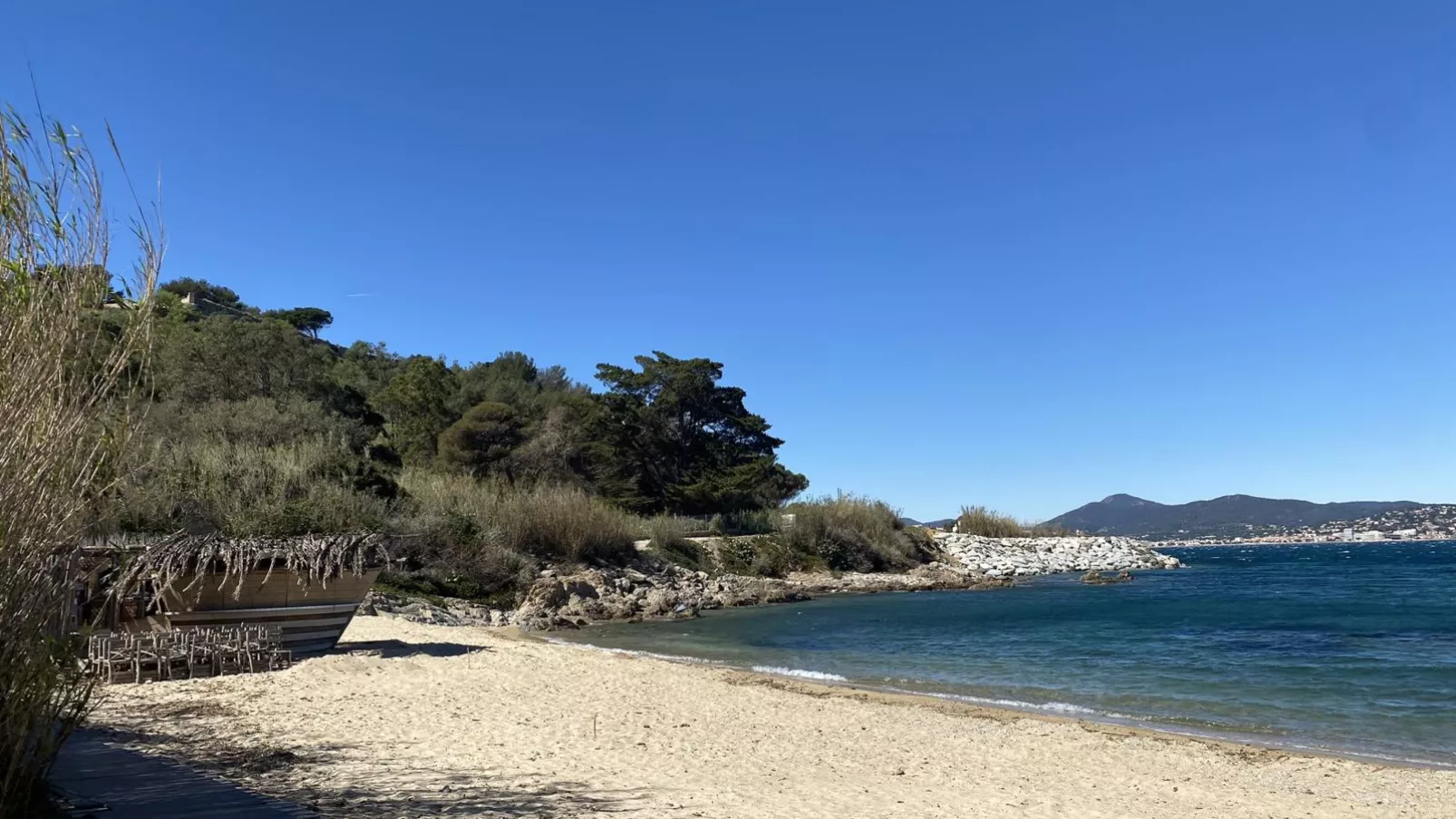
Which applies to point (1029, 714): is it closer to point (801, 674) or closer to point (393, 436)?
point (801, 674)

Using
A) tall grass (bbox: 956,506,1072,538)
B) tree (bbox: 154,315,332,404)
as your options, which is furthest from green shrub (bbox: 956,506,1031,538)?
tree (bbox: 154,315,332,404)

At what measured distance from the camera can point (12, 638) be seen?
170 inches

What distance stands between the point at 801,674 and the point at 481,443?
29.7 m

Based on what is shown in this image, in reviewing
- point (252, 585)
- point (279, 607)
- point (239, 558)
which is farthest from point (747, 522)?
point (239, 558)

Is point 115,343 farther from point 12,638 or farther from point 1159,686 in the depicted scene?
point 1159,686

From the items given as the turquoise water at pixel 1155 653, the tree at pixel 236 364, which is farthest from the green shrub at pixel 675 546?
the tree at pixel 236 364

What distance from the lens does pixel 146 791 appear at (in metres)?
6.42

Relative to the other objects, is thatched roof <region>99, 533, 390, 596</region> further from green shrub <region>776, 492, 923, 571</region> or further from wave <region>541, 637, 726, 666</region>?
green shrub <region>776, 492, 923, 571</region>

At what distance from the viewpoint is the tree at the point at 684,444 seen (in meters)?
50.9

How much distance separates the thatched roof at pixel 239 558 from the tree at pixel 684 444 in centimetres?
3387

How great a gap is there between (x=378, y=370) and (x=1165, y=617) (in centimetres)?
5585

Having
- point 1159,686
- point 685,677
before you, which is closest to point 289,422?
point 685,677

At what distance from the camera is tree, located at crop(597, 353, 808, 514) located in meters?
50.9

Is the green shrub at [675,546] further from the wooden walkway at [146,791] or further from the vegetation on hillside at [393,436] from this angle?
the wooden walkway at [146,791]
